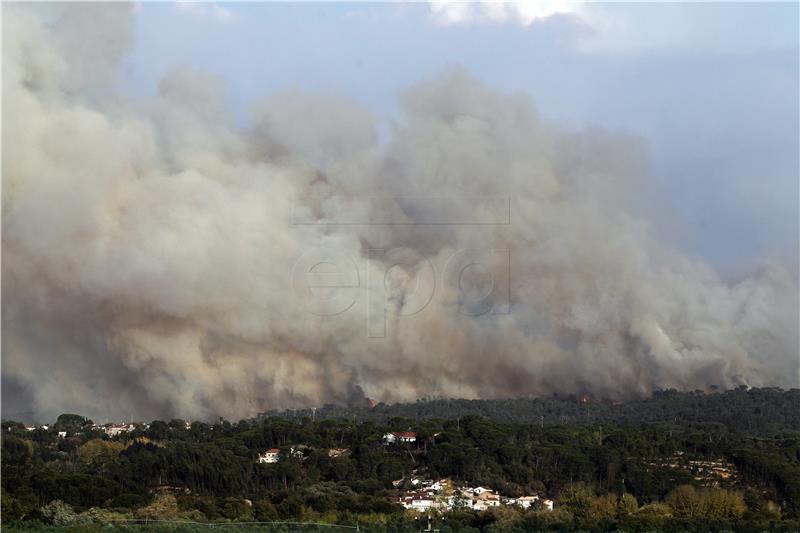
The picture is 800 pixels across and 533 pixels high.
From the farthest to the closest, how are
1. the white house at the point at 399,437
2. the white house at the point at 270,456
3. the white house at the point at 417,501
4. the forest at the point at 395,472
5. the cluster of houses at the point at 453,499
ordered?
the white house at the point at 399,437 → the white house at the point at 270,456 → the cluster of houses at the point at 453,499 → the white house at the point at 417,501 → the forest at the point at 395,472

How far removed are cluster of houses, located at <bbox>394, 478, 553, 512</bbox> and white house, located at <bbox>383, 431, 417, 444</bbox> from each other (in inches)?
321

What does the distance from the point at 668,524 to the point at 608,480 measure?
825 centimetres

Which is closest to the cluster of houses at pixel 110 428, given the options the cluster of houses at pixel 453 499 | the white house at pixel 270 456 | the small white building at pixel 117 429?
the small white building at pixel 117 429

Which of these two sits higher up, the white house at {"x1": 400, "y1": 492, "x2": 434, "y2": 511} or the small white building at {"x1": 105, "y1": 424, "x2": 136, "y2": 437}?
the small white building at {"x1": 105, "y1": 424, "x2": 136, "y2": 437}

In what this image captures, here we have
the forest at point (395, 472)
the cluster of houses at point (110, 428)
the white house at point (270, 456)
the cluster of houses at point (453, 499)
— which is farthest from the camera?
the cluster of houses at point (110, 428)

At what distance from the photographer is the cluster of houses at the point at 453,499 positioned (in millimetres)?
47781

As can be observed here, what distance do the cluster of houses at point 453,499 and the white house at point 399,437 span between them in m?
8.15

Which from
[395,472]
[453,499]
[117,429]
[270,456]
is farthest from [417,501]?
[117,429]

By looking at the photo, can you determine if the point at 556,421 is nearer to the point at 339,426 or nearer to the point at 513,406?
the point at 513,406

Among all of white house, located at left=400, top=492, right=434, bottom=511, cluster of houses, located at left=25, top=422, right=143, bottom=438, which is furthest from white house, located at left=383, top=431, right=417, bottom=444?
cluster of houses, located at left=25, top=422, right=143, bottom=438

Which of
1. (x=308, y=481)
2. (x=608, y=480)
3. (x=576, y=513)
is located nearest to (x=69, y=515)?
(x=308, y=481)

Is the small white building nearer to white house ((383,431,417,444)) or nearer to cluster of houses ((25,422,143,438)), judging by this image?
cluster of houses ((25,422,143,438))

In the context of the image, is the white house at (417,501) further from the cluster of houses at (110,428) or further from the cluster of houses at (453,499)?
the cluster of houses at (110,428)

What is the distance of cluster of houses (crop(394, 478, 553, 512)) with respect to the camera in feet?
157
